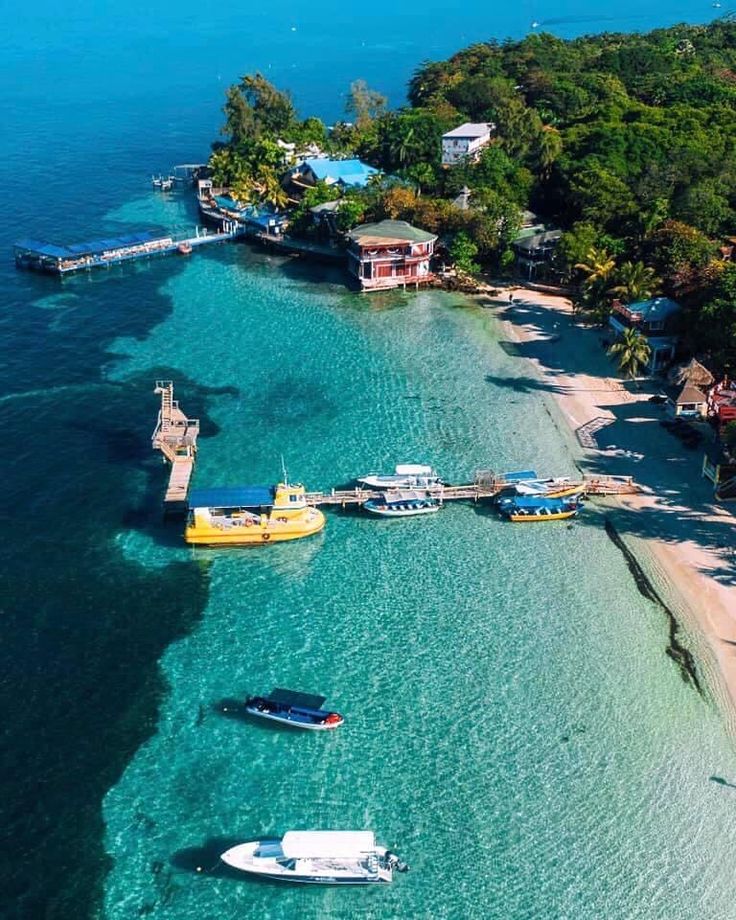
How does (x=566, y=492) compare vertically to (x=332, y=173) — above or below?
below

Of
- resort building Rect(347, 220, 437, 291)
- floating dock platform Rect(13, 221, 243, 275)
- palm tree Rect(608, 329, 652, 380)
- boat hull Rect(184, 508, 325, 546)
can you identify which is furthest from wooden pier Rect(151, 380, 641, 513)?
floating dock platform Rect(13, 221, 243, 275)

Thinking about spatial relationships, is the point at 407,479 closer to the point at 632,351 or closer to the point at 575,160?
the point at 632,351

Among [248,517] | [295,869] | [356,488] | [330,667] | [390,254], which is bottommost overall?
[295,869]

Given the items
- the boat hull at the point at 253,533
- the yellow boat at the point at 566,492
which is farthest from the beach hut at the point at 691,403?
the boat hull at the point at 253,533

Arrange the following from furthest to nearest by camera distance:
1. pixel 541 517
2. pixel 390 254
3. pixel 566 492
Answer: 1. pixel 390 254
2. pixel 566 492
3. pixel 541 517

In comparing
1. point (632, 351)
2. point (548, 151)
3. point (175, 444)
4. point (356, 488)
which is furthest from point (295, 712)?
point (548, 151)

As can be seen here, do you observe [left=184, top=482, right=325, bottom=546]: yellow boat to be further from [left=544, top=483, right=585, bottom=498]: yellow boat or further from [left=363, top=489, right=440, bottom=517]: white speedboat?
[left=544, top=483, right=585, bottom=498]: yellow boat

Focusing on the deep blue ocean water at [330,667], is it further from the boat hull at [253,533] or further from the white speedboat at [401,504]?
the white speedboat at [401,504]
